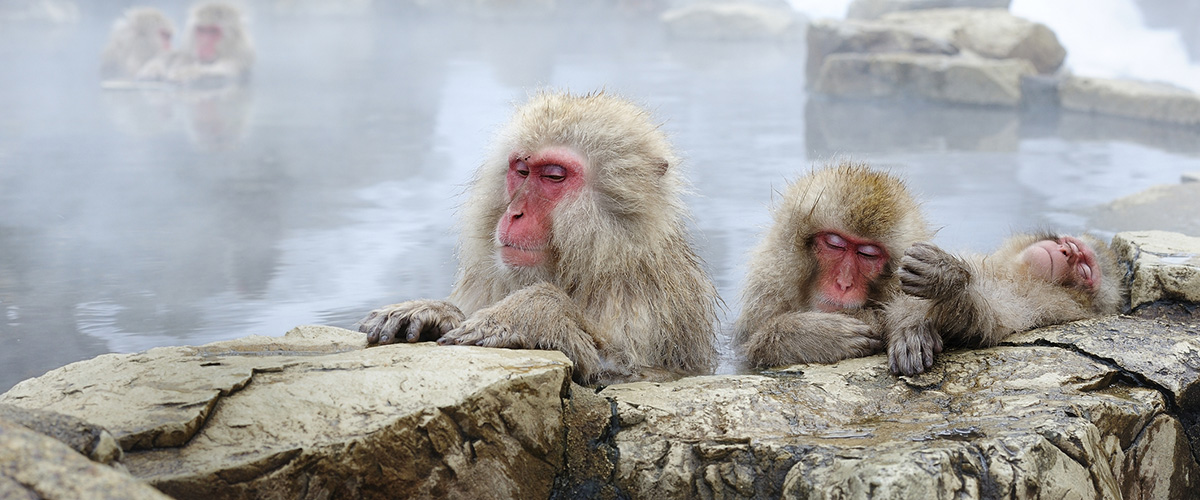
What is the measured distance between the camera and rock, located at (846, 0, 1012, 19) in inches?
653

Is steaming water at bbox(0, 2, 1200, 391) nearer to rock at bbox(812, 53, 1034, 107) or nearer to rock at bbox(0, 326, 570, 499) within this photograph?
rock at bbox(812, 53, 1034, 107)

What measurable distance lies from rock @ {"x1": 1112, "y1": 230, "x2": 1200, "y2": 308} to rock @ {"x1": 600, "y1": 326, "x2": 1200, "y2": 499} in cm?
63

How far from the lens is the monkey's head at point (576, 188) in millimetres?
3363

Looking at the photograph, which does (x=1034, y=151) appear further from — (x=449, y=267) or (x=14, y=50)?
(x=14, y=50)

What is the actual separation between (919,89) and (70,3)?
16467 millimetres

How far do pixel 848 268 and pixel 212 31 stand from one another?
486 inches

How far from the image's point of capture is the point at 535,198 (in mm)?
3400

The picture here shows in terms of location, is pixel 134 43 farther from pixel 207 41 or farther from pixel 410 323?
pixel 410 323

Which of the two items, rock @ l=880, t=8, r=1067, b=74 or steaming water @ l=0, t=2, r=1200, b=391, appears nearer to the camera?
steaming water @ l=0, t=2, r=1200, b=391

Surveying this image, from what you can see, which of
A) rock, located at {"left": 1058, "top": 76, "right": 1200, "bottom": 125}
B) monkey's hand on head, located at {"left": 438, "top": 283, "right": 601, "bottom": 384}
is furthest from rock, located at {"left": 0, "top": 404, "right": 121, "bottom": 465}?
rock, located at {"left": 1058, "top": 76, "right": 1200, "bottom": 125}

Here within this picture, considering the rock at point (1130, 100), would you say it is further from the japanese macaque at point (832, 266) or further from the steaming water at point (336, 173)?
the japanese macaque at point (832, 266)

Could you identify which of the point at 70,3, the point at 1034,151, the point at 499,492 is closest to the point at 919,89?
the point at 1034,151

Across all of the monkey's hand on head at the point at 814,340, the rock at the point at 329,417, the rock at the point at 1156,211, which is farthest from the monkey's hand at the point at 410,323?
the rock at the point at 1156,211

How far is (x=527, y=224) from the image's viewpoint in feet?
11.0
